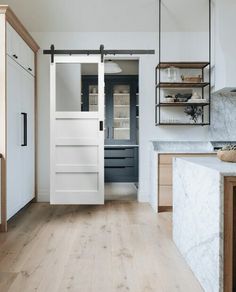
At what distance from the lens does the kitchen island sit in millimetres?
1527

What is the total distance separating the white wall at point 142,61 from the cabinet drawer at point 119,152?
6.04 ft

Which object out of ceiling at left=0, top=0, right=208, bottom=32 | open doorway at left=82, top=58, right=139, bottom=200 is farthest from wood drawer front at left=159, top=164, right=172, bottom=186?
open doorway at left=82, top=58, right=139, bottom=200

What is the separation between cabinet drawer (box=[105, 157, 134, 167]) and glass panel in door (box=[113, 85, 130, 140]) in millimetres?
427

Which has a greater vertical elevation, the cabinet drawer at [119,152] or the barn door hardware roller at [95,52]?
the barn door hardware roller at [95,52]

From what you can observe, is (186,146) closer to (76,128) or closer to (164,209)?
(164,209)

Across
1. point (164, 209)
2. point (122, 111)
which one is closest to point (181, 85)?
point (164, 209)

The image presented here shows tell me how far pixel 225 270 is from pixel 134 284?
58 cm

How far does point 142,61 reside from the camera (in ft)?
14.4

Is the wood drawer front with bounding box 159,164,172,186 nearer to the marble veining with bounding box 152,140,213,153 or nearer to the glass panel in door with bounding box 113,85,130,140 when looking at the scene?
the marble veining with bounding box 152,140,213,153

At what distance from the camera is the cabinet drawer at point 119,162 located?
20.5 ft

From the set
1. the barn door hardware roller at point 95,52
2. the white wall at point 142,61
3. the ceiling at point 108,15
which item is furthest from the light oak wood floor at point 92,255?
the ceiling at point 108,15

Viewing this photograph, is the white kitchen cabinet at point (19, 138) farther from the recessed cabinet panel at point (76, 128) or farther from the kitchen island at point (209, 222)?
the kitchen island at point (209, 222)

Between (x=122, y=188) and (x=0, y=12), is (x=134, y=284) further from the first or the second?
(x=122, y=188)

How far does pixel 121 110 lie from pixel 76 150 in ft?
7.79
